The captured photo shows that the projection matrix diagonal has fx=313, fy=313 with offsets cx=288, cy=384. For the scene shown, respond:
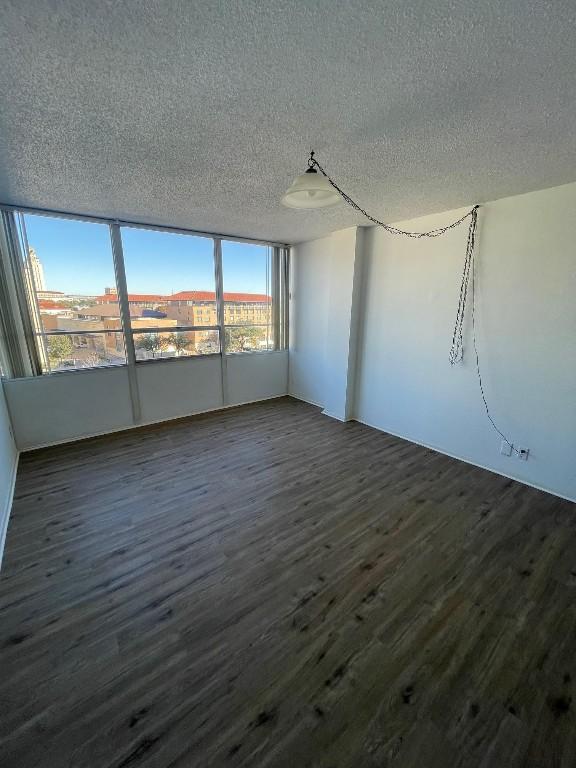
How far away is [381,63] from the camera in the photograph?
129 centimetres

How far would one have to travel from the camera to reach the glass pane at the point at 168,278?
393 centimetres

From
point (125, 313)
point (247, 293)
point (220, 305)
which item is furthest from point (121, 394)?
point (247, 293)

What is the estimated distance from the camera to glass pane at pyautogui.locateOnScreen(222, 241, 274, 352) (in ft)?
15.4

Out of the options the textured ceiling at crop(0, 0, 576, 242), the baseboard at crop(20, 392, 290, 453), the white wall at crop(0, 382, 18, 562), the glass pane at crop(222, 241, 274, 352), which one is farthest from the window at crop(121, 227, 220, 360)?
the white wall at crop(0, 382, 18, 562)

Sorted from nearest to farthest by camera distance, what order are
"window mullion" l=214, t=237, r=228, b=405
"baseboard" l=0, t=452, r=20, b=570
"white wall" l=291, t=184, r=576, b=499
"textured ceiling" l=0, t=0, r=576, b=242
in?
"textured ceiling" l=0, t=0, r=576, b=242, "baseboard" l=0, t=452, r=20, b=570, "white wall" l=291, t=184, r=576, b=499, "window mullion" l=214, t=237, r=228, b=405

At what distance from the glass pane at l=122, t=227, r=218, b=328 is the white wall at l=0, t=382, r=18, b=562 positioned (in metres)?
1.68

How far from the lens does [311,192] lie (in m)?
1.77

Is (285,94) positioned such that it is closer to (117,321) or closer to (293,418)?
(117,321)

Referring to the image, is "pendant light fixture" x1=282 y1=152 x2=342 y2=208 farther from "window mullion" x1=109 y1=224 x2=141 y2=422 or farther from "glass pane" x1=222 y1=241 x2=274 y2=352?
"glass pane" x1=222 y1=241 x2=274 y2=352

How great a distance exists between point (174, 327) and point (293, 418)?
213cm

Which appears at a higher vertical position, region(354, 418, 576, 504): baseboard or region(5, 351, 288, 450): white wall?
region(5, 351, 288, 450): white wall

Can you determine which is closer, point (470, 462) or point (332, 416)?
point (470, 462)

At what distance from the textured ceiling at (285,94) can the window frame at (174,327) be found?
0.97 m

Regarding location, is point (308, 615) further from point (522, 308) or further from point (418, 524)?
point (522, 308)
